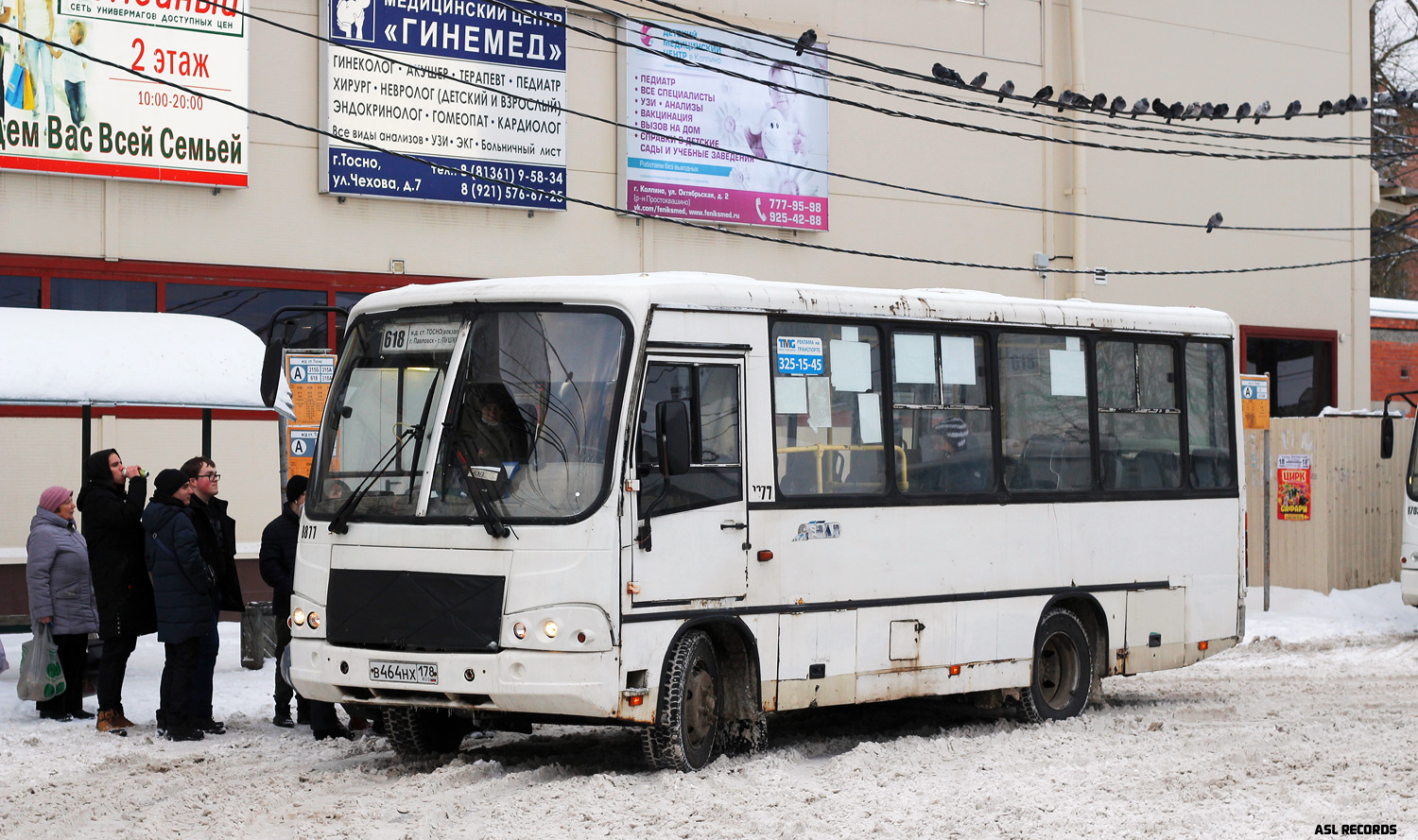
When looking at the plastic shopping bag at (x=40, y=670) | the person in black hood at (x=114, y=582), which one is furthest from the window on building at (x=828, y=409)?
the plastic shopping bag at (x=40, y=670)

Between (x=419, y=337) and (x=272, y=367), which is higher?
(x=419, y=337)

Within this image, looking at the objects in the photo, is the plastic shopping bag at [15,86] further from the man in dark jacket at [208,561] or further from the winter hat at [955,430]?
the winter hat at [955,430]

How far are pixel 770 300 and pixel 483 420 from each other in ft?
6.64

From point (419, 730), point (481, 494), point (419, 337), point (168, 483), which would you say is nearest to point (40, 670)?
point (168, 483)

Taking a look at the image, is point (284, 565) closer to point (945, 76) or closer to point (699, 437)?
point (699, 437)

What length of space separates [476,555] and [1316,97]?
2355 cm

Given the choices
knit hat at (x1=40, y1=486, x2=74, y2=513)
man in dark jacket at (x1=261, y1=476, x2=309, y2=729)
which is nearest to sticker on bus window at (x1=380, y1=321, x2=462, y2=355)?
man in dark jacket at (x1=261, y1=476, x2=309, y2=729)

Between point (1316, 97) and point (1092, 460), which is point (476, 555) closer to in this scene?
point (1092, 460)

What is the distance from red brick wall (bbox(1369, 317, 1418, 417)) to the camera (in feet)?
105

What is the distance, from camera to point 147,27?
735 inches

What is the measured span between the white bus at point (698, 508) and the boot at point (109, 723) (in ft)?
8.53

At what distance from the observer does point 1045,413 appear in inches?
476

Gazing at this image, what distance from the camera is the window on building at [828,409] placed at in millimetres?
10344

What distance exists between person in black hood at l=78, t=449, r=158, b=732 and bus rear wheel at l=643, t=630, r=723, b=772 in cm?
427
